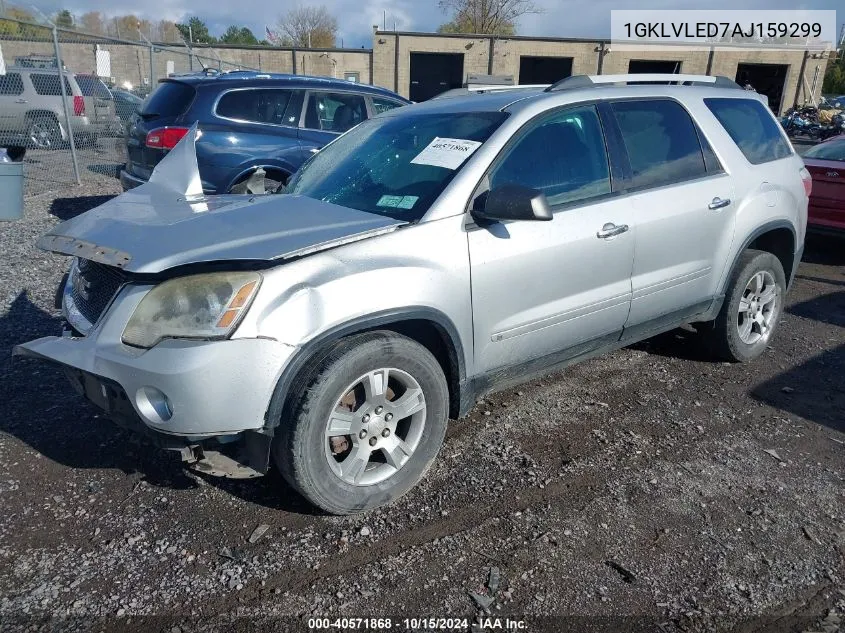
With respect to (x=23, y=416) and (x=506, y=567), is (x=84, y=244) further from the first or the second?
(x=506, y=567)

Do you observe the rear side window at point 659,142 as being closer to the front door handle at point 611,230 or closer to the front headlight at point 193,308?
the front door handle at point 611,230

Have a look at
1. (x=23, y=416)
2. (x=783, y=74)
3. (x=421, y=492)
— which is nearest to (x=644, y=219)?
(x=421, y=492)

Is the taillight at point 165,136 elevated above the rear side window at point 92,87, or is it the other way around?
the rear side window at point 92,87

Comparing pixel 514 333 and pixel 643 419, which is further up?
pixel 514 333

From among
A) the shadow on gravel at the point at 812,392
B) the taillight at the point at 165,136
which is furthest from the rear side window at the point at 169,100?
the shadow on gravel at the point at 812,392

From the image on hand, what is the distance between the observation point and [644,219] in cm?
378

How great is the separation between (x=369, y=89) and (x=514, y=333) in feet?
20.6

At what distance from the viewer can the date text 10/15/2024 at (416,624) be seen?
2.36 m

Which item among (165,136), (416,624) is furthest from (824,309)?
(165,136)

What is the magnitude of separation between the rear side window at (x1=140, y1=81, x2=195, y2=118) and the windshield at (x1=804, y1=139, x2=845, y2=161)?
7.75 m

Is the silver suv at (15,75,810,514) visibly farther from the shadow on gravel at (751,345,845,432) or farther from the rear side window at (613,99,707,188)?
the shadow on gravel at (751,345,845,432)

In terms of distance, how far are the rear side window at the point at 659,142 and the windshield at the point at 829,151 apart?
5.18 metres

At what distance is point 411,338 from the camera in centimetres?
311

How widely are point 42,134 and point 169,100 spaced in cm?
635
